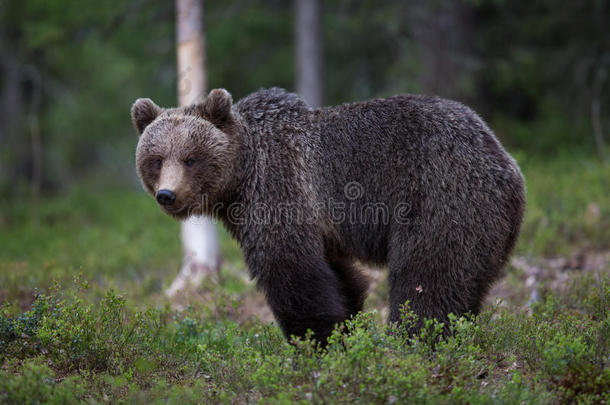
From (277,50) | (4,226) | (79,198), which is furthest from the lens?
(79,198)

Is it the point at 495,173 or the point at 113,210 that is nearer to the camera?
the point at 495,173

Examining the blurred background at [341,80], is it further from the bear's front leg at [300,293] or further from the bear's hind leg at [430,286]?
the bear's hind leg at [430,286]

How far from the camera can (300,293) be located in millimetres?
5055

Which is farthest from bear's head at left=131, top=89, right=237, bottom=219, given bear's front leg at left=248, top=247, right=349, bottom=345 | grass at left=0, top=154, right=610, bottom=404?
grass at left=0, top=154, right=610, bottom=404

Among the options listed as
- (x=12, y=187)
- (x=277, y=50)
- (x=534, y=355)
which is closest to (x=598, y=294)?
(x=534, y=355)

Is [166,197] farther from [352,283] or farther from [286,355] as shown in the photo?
[352,283]

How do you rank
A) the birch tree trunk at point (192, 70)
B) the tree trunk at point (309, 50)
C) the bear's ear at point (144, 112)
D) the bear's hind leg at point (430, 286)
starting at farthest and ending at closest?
the tree trunk at point (309, 50)
the birch tree trunk at point (192, 70)
the bear's ear at point (144, 112)
the bear's hind leg at point (430, 286)

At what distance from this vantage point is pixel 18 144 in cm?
1861

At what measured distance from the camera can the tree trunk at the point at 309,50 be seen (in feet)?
46.1

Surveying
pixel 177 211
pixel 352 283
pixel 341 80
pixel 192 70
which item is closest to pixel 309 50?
pixel 341 80

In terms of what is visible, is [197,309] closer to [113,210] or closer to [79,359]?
[79,359]

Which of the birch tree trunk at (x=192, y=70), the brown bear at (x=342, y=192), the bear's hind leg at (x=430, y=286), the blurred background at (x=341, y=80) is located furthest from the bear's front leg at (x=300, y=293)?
the birch tree trunk at (x=192, y=70)

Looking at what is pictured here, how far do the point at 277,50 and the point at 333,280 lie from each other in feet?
41.7

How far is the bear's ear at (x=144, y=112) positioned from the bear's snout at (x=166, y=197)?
3.58 feet
